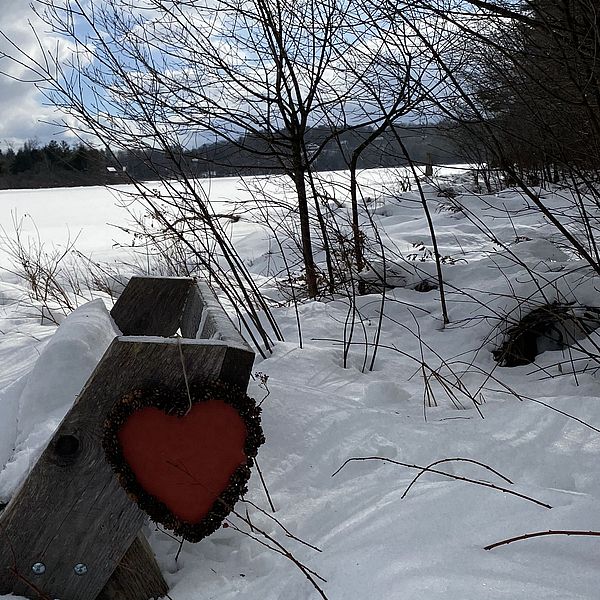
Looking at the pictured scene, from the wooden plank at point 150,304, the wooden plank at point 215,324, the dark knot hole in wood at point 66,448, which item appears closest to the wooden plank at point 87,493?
the dark knot hole in wood at point 66,448

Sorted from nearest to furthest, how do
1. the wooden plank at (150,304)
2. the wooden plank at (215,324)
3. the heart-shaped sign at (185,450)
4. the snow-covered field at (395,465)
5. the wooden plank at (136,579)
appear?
the snow-covered field at (395,465), the heart-shaped sign at (185,450), the wooden plank at (136,579), the wooden plank at (215,324), the wooden plank at (150,304)

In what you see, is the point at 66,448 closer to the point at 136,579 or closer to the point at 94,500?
the point at 94,500

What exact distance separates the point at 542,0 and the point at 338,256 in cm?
280

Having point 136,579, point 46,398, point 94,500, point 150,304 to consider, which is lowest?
point 136,579

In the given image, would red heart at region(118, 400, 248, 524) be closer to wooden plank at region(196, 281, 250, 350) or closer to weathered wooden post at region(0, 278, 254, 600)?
weathered wooden post at region(0, 278, 254, 600)

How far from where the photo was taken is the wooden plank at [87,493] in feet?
4.61

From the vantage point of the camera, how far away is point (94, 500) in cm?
145

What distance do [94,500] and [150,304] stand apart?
1.07m

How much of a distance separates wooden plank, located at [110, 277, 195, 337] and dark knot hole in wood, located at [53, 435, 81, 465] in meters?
0.99

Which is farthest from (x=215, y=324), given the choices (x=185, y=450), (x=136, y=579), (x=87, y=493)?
(x=136, y=579)

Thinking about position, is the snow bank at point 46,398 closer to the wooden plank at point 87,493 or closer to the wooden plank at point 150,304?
the wooden plank at point 87,493

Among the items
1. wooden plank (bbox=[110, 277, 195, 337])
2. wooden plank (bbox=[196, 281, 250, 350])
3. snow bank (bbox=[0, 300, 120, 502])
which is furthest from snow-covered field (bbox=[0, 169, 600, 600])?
wooden plank (bbox=[196, 281, 250, 350])

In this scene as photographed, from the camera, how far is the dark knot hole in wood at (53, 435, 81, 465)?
55.5 inches

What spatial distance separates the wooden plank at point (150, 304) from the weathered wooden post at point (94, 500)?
38.2 inches
